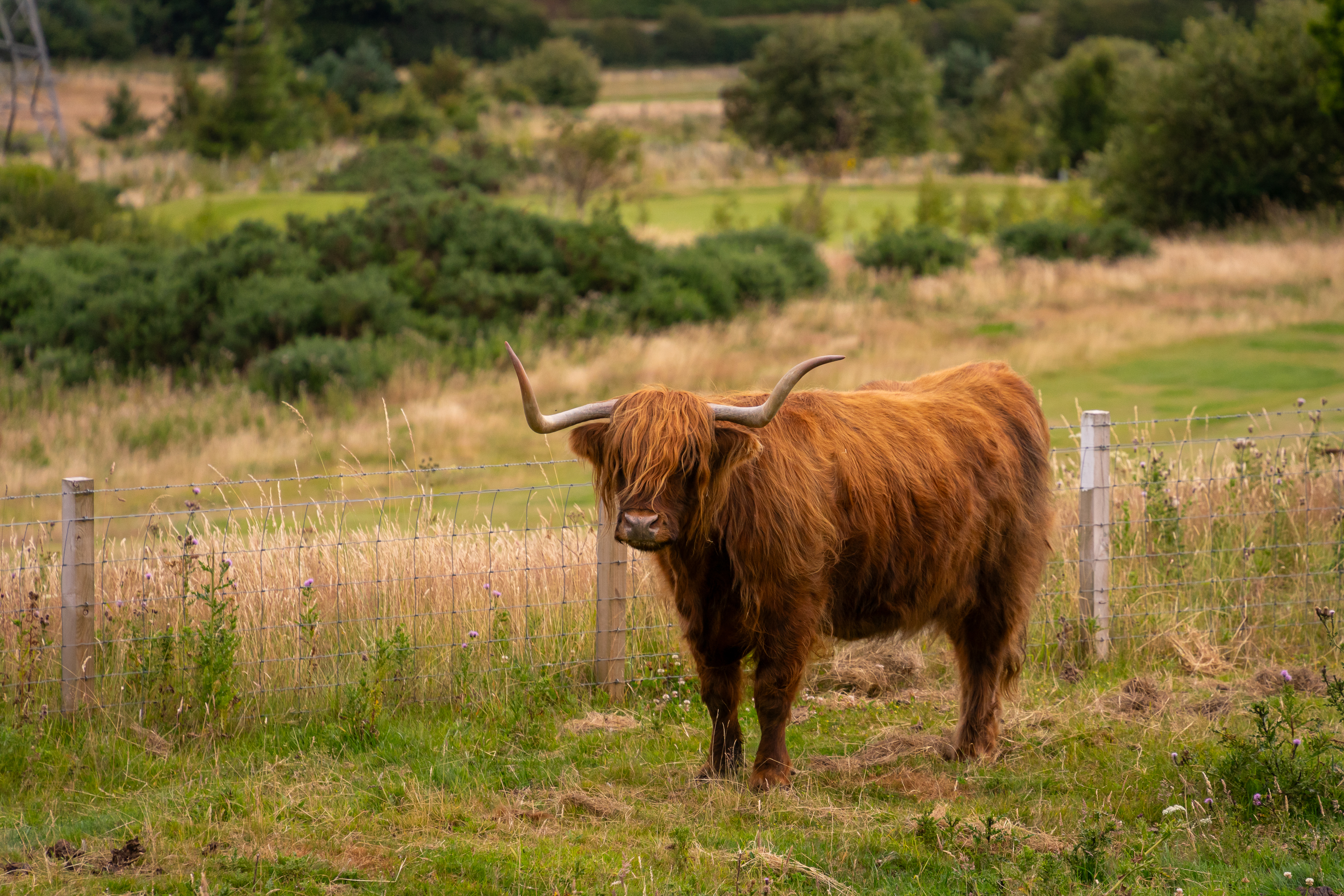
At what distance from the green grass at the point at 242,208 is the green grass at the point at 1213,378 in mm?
17219

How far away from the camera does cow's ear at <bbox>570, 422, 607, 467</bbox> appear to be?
5016 millimetres

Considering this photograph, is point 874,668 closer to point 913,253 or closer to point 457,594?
point 457,594

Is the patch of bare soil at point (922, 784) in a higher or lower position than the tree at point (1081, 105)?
lower

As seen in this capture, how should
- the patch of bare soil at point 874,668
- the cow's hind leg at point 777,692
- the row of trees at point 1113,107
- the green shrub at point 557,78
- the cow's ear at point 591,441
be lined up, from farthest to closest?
the green shrub at point 557,78 → the row of trees at point 1113,107 → the patch of bare soil at point 874,668 → the cow's hind leg at point 777,692 → the cow's ear at point 591,441

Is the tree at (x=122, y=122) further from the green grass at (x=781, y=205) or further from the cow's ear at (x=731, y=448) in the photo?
the cow's ear at (x=731, y=448)

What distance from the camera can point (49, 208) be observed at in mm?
24797

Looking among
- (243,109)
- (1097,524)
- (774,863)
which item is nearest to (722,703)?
(774,863)

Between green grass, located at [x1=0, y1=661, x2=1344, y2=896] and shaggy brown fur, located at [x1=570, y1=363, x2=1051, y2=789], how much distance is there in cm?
41

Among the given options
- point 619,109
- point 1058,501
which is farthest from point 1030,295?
point 619,109

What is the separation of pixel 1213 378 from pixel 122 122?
49.2 m

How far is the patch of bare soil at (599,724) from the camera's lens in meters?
6.11

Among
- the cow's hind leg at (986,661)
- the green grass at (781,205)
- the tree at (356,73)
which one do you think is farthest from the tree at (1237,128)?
the tree at (356,73)

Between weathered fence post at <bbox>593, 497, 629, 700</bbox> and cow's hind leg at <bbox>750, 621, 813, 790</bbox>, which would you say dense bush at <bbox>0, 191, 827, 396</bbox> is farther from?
cow's hind leg at <bbox>750, 621, 813, 790</bbox>

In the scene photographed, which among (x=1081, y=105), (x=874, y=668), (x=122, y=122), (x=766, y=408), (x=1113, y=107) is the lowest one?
(x=874, y=668)
